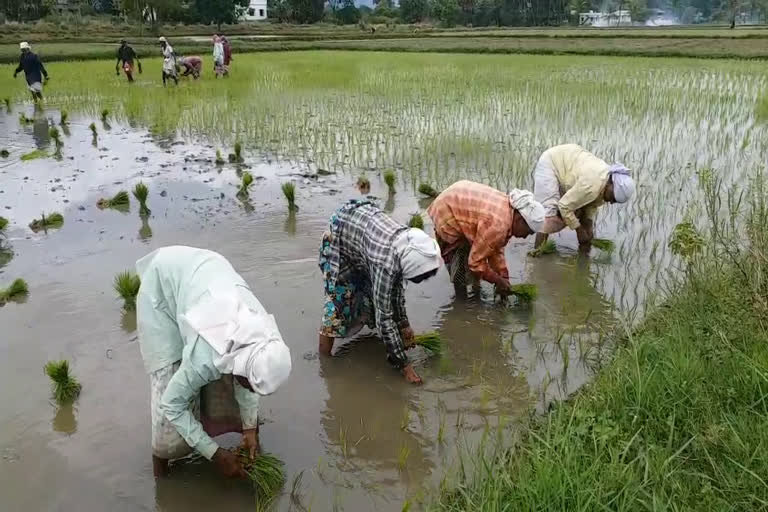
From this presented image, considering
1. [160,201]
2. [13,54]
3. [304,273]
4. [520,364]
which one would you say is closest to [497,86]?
[160,201]

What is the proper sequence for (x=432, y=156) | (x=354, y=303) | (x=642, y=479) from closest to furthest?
1. (x=642, y=479)
2. (x=354, y=303)
3. (x=432, y=156)

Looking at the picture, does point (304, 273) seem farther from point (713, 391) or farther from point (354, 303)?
point (713, 391)

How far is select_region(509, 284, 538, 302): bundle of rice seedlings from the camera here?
4203 millimetres

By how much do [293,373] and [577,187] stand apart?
97.8 inches

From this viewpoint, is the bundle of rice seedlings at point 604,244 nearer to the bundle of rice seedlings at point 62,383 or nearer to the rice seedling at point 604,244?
the rice seedling at point 604,244

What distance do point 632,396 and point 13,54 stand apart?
75.9ft

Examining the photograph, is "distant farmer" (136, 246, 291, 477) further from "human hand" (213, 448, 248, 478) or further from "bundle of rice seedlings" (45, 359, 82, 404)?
"bundle of rice seedlings" (45, 359, 82, 404)

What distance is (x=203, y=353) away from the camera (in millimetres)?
2266

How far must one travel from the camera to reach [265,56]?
22547 mm

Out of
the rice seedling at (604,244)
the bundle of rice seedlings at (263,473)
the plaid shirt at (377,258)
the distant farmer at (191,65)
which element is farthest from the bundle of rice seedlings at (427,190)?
the distant farmer at (191,65)

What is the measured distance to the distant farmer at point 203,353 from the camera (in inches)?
85.2

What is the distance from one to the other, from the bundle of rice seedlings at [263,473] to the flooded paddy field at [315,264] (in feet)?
0.18

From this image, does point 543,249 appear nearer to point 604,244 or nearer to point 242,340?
point 604,244

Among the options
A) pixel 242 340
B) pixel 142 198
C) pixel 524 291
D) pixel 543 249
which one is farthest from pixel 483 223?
pixel 142 198
